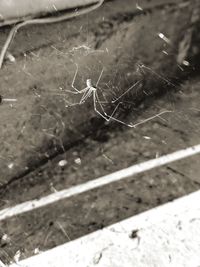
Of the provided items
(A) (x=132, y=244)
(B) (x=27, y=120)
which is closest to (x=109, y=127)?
(B) (x=27, y=120)

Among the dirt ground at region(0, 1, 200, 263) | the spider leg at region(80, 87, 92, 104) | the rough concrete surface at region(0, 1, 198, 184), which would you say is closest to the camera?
the dirt ground at region(0, 1, 200, 263)

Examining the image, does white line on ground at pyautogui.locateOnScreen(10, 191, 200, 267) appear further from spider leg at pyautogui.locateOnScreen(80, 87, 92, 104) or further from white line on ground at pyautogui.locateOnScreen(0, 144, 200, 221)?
spider leg at pyautogui.locateOnScreen(80, 87, 92, 104)

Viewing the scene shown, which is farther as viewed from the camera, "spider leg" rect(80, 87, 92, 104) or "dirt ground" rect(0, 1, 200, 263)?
"spider leg" rect(80, 87, 92, 104)

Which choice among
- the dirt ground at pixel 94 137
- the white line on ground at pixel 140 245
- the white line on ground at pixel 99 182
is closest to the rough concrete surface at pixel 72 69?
the dirt ground at pixel 94 137

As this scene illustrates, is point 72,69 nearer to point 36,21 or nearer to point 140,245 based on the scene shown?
point 36,21

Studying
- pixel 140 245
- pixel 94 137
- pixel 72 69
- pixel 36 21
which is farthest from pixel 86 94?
pixel 140 245

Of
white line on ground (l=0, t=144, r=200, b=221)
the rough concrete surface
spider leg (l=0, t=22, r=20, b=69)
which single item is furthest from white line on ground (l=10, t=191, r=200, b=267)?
spider leg (l=0, t=22, r=20, b=69)

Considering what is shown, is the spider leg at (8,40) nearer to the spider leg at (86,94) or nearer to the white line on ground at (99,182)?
the spider leg at (86,94)

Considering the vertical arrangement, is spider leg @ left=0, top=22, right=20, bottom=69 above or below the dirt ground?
above
